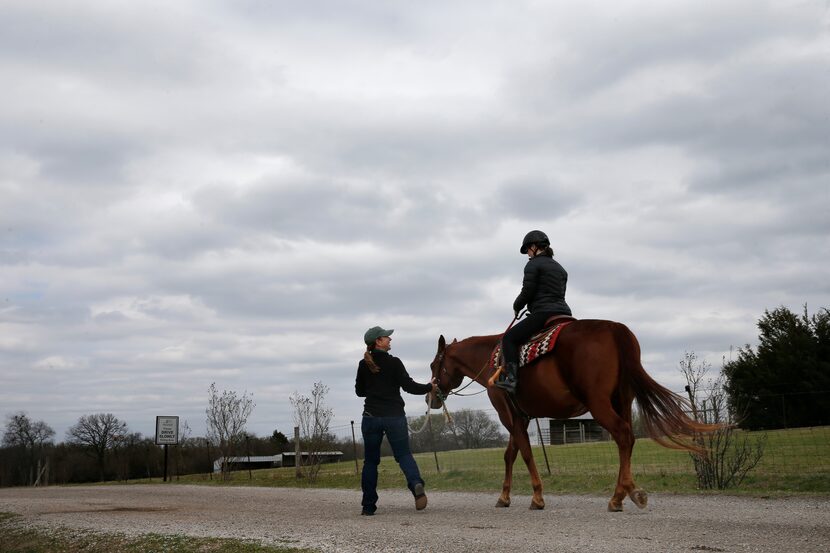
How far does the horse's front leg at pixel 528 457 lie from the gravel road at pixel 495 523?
0.18 m

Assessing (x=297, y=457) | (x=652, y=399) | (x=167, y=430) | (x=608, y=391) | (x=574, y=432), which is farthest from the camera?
(x=574, y=432)

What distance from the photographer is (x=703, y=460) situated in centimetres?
1180

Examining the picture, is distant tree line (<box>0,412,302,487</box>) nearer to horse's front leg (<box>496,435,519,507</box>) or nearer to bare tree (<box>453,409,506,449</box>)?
bare tree (<box>453,409,506,449</box>)

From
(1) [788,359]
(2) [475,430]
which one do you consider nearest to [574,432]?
(2) [475,430]

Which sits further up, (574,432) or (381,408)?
(381,408)

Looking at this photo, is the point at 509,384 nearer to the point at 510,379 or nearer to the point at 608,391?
the point at 510,379

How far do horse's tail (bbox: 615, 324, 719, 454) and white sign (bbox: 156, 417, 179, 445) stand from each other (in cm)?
2673

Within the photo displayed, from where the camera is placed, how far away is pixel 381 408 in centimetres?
948

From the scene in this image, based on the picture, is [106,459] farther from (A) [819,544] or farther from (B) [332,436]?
(A) [819,544]

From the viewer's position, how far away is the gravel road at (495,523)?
595 centimetres

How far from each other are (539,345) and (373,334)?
2.36m

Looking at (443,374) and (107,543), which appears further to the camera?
(443,374)

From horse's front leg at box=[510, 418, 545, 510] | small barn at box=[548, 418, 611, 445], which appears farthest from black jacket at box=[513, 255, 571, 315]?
small barn at box=[548, 418, 611, 445]

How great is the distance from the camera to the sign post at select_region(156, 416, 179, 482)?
3073cm
